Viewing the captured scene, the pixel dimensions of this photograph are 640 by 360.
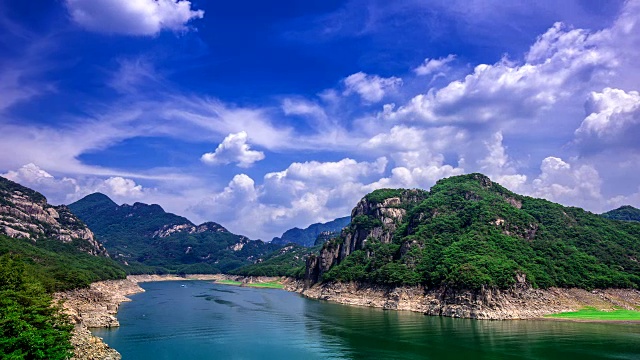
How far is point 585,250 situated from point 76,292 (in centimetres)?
12070

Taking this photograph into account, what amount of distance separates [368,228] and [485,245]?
56283 millimetres

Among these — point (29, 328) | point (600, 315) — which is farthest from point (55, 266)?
point (600, 315)

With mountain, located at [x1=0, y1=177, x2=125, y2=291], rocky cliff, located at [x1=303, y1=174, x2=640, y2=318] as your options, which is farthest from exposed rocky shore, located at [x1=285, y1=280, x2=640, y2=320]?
mountain, located at [x1=0, y1=177, x2=125, y2=291]

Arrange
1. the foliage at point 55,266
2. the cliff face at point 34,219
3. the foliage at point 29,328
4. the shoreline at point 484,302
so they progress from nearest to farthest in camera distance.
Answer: the foliage at point 29,328 < the foliage at point 55,266 < the shoreline at point 484,302 < the cliff face at point 34,219

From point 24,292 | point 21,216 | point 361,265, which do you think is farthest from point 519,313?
point 21,216

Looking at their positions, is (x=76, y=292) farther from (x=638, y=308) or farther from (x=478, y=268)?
(x=638, y=308)

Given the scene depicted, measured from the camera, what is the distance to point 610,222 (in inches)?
5030

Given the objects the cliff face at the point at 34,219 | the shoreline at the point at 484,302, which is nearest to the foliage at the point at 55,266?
the shoreline at the point at 484,302

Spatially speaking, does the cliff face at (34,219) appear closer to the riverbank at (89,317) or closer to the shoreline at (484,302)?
the riverbank at (89,317)

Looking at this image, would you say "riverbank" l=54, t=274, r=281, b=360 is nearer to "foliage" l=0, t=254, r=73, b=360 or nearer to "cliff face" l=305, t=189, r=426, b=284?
"foliage" l=0, t=254, r=73, b=360

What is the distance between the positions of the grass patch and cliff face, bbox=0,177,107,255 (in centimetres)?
15177

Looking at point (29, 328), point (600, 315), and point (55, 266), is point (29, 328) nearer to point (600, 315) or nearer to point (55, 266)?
point (55, 266)

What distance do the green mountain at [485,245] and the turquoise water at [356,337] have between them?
628 inches

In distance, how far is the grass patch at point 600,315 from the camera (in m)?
79.2
